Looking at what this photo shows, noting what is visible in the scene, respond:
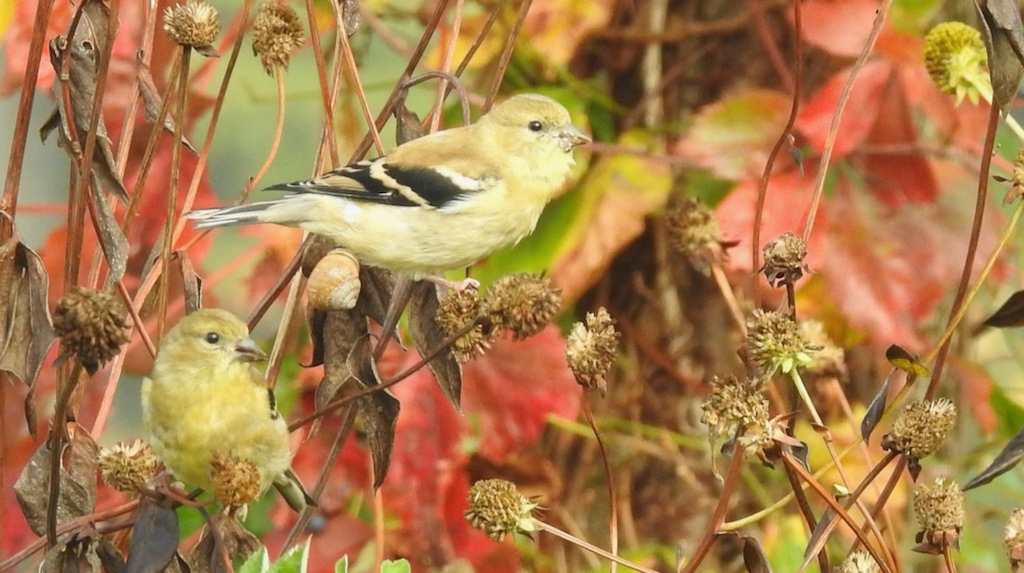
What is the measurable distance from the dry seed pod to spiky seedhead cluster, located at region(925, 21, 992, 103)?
2.97ft

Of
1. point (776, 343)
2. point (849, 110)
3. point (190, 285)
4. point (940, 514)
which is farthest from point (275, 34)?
point (849, 110)

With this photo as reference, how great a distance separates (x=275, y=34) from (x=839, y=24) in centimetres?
128

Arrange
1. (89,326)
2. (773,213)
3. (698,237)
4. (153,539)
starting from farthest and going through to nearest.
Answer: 1. (773,213)
2. (698,237)
3. (153,539)
4. (89,326)

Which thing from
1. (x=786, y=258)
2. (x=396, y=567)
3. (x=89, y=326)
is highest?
(x=786, y=258)

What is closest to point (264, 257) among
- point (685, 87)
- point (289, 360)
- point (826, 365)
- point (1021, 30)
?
point (289, 360)

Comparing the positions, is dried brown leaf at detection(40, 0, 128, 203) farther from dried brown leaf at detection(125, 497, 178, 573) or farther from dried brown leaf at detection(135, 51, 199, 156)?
dried brown leaf at detection(125, 497, 178, 573)

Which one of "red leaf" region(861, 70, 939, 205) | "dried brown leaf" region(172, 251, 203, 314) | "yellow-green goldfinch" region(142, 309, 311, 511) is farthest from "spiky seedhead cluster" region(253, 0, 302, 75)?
"red leaf" region(861, 70, 939, 205)

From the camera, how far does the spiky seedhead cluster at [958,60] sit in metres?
1.71

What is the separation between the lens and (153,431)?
1.27 meters

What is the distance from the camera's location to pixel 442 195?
76.8 inches

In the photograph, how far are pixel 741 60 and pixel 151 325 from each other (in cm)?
146

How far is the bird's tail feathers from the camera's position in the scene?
166 cm

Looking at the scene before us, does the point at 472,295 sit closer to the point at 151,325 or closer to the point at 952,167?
the point at 151,325

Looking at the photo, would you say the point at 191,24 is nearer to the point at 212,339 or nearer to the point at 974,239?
the point at 212,339
